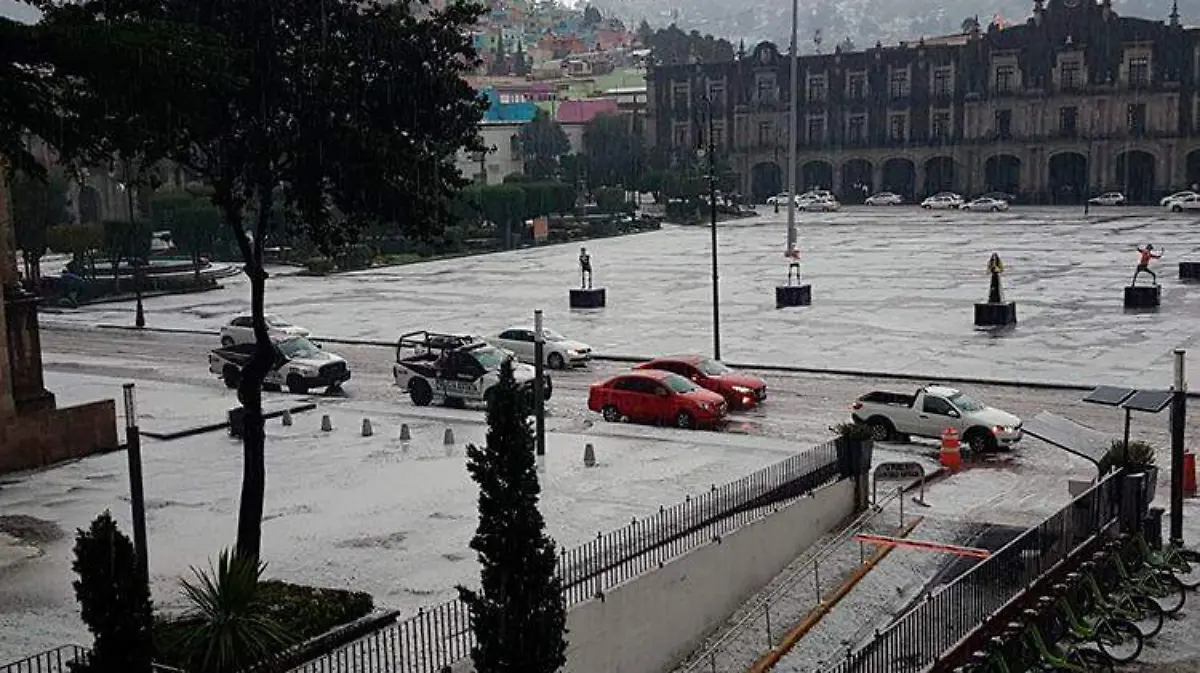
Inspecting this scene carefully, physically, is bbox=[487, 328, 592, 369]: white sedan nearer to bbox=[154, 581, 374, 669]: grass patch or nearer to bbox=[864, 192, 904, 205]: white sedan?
bbox=[154, 581, 374, 669]: grass patch

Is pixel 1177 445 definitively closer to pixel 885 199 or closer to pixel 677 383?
pixel 677 383

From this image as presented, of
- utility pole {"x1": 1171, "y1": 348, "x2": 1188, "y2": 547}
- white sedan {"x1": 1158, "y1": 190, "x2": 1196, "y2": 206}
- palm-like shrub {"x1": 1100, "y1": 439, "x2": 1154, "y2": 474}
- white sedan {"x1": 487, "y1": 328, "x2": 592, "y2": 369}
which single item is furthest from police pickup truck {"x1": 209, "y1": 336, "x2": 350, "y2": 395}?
white sedan {"x1": 1158, "y1": 190, "x2": 1196, "y2": 206}

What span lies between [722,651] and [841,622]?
1.66m

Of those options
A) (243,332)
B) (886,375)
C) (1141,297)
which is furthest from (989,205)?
(243,332)

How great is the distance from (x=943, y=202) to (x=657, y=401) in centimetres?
7726

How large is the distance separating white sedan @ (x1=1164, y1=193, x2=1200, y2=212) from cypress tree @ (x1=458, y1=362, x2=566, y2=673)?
85.6m

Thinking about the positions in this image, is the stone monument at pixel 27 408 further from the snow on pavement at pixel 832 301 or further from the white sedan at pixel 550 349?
the snow on pavement at pixel 832 301

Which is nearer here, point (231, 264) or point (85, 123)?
point (85, 123)

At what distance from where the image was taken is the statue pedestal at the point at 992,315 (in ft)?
130

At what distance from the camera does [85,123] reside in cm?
1288

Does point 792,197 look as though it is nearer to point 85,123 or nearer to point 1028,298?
point 1028,298

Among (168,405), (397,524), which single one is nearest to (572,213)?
(168,405)

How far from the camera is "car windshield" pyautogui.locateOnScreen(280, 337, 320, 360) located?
3278cm

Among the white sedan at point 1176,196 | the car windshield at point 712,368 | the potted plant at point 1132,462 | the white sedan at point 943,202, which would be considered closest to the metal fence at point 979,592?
the potted plant at point 1132,462
